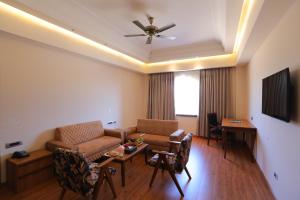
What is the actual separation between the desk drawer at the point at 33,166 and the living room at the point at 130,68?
262 millimetres

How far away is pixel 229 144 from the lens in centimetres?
460

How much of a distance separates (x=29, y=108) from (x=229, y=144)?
4.99 metres

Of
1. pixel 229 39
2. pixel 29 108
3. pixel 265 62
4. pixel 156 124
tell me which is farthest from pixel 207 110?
pixel 29 108

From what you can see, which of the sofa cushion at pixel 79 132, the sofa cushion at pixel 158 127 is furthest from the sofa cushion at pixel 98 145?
the sofa cushion at pixel 158 127

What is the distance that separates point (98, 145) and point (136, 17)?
9.35 feet

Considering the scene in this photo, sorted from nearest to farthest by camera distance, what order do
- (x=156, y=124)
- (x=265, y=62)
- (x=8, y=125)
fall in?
1. (x=8, y=125)
2. (x=265, y=62)
3. (x=156, y=124)

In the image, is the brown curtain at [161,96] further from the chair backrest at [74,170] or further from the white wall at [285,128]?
the chair backrest at [74,170]

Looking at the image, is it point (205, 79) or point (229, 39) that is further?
point (205, 79)

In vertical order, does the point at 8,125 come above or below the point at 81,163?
above

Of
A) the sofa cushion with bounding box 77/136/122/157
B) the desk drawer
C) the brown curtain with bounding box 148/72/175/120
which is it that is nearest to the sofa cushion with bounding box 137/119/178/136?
the sofa cushion with bounding box 77/136/122/157

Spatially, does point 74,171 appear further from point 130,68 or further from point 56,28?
point 130,68

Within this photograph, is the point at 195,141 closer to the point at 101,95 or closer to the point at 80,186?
the point at 101,95

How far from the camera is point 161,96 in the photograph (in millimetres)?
6285

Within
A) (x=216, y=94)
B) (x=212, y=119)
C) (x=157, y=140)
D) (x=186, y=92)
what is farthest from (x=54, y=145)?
(x=216, y=94)
